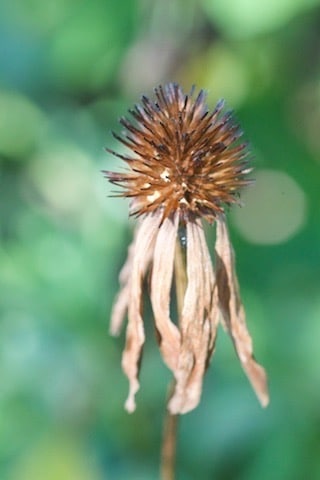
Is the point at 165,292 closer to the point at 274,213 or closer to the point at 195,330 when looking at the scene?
the point at 195,330

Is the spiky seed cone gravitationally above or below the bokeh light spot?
above

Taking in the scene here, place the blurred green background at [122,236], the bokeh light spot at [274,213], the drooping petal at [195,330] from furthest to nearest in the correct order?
the bokeh light spot at [274,213] < the blurred green background at [122,236] < the drooping petal at [195,330]

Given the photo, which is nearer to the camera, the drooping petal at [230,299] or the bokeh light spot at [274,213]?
the drooping petal at [230,299]

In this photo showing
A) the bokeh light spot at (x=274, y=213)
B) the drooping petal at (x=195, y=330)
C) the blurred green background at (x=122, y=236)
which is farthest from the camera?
the bokeh light spot at (x=274, y=213)

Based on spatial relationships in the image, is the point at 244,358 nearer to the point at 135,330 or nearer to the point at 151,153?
the point at 135,330

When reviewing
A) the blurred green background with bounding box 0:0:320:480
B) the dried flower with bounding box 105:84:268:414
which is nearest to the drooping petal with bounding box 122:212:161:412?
the dried flower with bounding box 105:84:268:414

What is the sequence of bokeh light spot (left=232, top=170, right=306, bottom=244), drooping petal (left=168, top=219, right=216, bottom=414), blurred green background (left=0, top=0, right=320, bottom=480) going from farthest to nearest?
bokeh light spot (left=232, top=170, right=306, bottom=244) < blurred green background (left=0, top=0, right=320, bottom=480) < drooping petal (left=168, top=219, right=216, bottom=414)

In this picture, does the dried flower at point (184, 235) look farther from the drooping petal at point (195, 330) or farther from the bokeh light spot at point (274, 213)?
the bokeh light spot at point (274, 213)

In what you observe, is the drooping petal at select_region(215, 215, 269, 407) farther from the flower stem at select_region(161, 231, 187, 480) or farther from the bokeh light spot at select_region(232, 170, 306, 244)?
the bokeh light spot at select_region(232, 170, 306, 244)

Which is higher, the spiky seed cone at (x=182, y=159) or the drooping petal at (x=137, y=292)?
the spiky seed cone at (x=182, y=159)

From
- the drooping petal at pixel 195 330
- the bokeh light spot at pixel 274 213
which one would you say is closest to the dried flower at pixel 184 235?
the drooping petal at pixel 195 330
